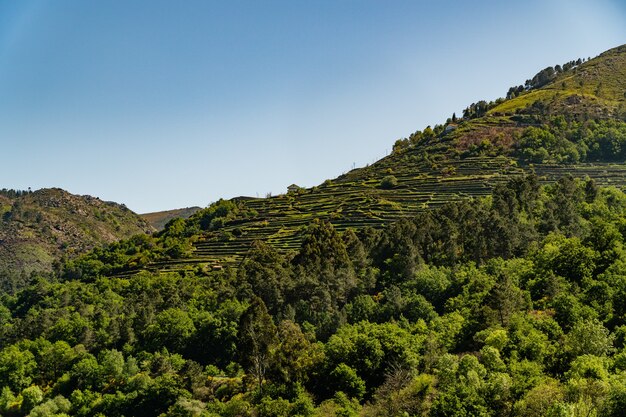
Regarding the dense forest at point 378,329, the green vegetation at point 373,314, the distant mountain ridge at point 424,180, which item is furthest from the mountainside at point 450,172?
the dense forest at point 378,329

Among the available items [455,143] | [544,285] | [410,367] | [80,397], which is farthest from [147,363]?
[455,143]

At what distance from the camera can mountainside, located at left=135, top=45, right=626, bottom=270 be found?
12962 cm

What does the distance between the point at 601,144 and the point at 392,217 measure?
77265mm

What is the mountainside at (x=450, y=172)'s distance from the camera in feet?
425

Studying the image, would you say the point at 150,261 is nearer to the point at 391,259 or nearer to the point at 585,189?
the point at 391,259

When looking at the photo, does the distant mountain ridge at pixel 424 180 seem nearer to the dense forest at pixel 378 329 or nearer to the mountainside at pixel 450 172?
the mountainside at pixel 450 172

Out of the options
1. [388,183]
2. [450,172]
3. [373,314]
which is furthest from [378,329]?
[450,172]

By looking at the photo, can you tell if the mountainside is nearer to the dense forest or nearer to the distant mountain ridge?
the distant mountain ridge

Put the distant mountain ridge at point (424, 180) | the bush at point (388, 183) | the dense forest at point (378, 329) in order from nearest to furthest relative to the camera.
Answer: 1. the dense forest at point (378, 329)
2. the distant mountain ridge at point (424, 180)
3. the bush at point (388, 183)

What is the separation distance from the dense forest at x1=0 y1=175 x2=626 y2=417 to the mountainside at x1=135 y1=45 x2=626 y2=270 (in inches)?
916

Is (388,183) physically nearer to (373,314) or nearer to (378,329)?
(373,314)

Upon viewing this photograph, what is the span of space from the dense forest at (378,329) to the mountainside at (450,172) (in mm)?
23277

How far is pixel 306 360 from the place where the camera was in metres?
52.5

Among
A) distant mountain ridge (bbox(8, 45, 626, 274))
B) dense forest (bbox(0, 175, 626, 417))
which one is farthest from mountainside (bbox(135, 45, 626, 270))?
dense forest (bbox(0, 175, 626, 417))
